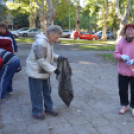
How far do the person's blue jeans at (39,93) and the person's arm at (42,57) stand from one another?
1.04 ft

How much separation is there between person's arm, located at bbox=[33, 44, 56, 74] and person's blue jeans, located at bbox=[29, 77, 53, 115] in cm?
32

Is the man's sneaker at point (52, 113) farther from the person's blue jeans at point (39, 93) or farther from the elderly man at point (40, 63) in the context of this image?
the elderly man at point (40, 63)

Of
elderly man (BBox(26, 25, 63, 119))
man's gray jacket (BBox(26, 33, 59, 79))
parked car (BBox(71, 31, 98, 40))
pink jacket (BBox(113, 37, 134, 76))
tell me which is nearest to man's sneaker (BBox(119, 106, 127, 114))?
pink jacket (BBox(113, 37, 134, 76))

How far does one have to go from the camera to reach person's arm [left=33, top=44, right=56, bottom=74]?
3416 millimetres

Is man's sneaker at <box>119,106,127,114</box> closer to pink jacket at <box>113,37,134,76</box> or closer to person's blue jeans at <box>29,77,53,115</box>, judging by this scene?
pink jacket at <box>113,37,134,76</box>

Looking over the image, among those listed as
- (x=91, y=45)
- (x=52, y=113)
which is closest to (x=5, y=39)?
(x=52, y=113)

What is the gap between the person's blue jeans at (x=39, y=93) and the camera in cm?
369

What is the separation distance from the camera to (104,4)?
2897 cm

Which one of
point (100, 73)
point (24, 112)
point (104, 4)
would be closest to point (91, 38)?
point (104, 4)

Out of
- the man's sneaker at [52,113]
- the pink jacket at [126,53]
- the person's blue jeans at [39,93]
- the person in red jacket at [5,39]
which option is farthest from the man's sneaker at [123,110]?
the person in red jacket at [5,39]

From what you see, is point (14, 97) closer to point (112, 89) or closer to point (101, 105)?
point (101, 105)

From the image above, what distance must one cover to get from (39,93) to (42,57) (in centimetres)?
72

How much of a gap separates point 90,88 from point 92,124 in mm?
2290

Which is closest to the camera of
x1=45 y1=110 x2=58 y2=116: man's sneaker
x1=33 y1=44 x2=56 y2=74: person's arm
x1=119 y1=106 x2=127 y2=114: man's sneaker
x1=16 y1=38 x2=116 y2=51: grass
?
x1=33 y1=44 x2=56 y2=74: person's arm
